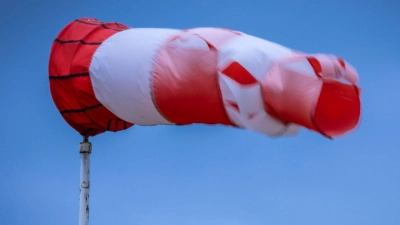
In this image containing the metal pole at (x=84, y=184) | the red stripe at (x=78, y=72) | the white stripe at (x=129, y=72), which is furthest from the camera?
the metal pole at (x=84, y=184)

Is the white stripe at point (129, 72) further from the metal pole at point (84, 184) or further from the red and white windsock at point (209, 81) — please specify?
the metal pole at point (84, 184)

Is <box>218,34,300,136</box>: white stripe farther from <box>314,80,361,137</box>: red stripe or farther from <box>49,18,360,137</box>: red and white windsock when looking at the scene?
<box>314,80,361,137</box>: red stripe

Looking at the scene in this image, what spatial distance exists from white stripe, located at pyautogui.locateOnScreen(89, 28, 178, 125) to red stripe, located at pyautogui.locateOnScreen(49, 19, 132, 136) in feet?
0.17

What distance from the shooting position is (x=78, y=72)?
196 centimetres

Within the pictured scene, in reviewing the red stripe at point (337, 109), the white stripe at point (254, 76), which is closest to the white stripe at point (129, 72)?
the white stripe at point (254, 76)

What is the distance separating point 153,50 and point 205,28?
172 millimetres

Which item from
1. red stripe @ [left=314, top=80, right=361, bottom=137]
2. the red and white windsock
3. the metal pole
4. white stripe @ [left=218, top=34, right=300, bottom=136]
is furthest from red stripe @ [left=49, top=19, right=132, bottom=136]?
red stripe @ [left=314, top=80, right=361, bottom=137]

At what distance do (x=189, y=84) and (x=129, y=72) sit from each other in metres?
0.22

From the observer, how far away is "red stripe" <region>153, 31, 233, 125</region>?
1704mm

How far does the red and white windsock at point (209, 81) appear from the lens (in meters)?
1.63

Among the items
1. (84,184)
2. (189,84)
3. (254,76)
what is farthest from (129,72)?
(84,184)

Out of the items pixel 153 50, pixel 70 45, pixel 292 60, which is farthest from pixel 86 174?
pixel 292 60

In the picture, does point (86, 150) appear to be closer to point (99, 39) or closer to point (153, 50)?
point (99, 39)

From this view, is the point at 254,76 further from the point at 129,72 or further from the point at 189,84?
the point at 129,72
